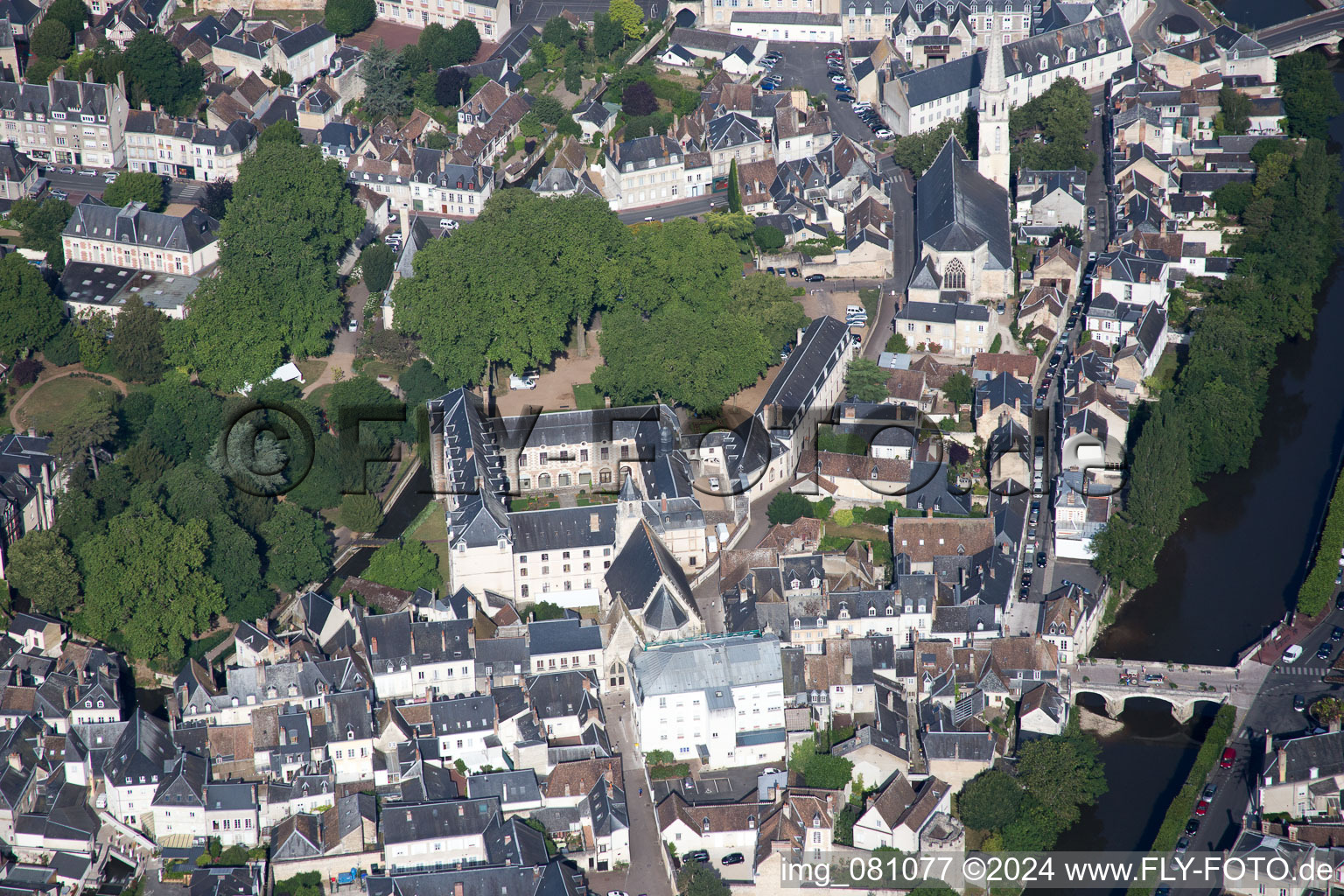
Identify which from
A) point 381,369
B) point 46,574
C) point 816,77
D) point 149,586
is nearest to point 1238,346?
point 816,77

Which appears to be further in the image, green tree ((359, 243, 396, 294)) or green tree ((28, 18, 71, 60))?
green tree ((28, 18, 71, 60))

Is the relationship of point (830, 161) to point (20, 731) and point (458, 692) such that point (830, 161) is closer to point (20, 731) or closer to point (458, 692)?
point (458, 692)

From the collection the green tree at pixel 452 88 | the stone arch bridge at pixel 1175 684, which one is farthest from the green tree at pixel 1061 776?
Answer: the green tree at pixel 452 88

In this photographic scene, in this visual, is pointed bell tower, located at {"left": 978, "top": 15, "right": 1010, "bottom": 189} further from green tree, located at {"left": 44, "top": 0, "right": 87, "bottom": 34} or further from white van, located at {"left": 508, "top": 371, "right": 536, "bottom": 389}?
green tree, located at {"left": 44, "top": 0, "right": 87, "bottom": 34}

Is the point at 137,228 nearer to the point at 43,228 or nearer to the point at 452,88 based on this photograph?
the point at 43,228

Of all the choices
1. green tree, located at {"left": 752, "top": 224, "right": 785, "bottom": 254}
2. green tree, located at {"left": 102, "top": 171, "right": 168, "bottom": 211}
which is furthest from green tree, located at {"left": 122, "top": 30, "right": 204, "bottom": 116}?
green tree, located at {"left": 752, "top": 224, "right": 785, "bottom": 254}

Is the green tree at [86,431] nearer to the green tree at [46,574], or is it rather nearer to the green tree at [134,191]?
the green tree at [46,574]
